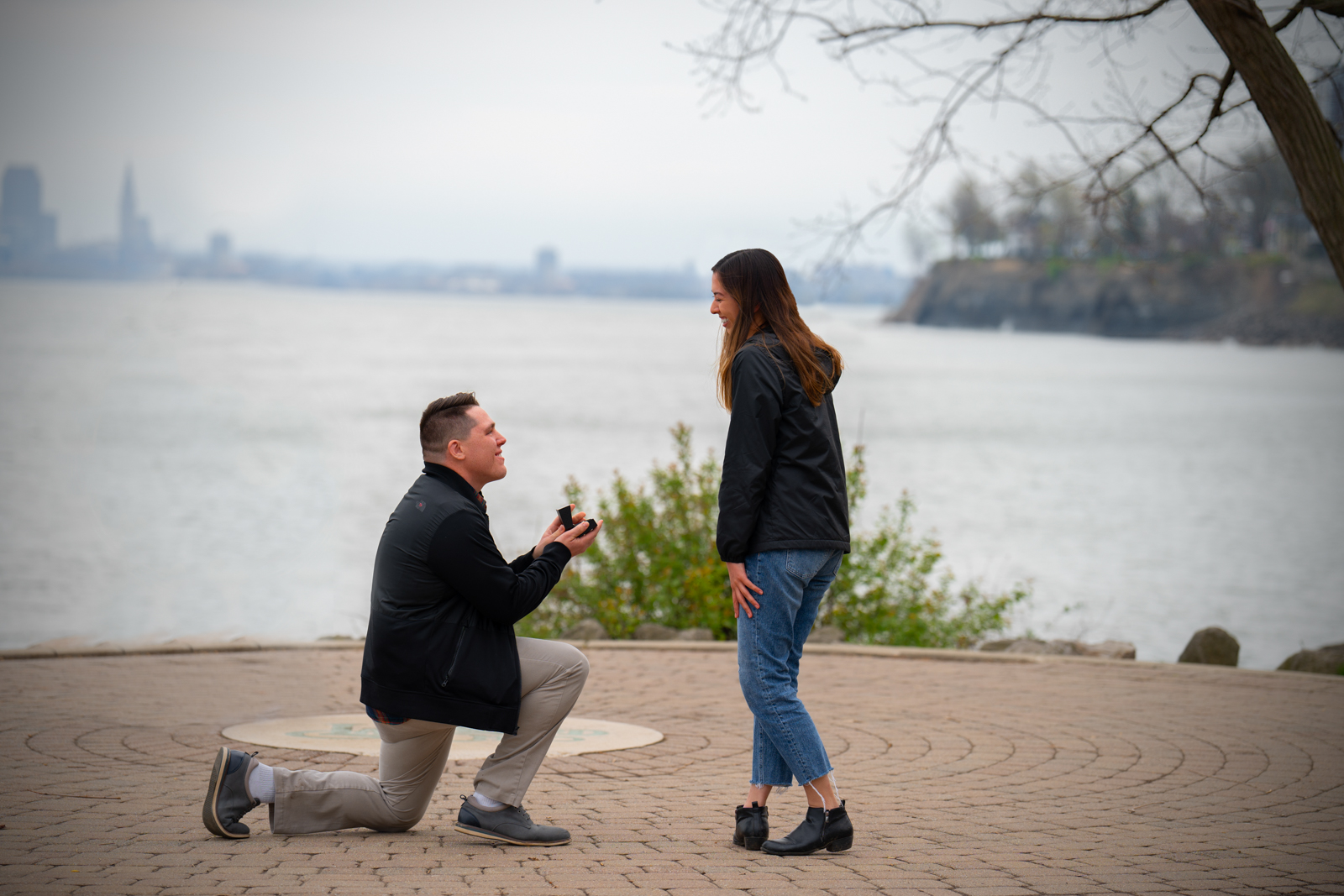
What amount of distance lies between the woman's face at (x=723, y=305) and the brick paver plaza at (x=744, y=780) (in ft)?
6.29

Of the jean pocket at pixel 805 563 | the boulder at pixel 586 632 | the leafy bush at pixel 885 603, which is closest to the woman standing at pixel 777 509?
the jean pocket at pixel 805 563

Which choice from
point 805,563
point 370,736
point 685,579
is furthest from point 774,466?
point 685,579

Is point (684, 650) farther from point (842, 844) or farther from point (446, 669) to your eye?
point (446, 669)

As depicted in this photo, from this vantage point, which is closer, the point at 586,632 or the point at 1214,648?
the point at 1214,648

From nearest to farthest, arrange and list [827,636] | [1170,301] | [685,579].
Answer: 1. [827,636]
2. [685,579]
3. [1170,301]

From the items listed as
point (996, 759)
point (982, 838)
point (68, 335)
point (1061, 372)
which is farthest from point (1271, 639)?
point (68, 335)

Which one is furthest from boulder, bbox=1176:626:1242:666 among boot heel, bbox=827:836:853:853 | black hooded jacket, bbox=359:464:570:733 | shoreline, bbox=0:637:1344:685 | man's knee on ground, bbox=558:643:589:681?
black hooded jacket, bbox=359:464:570:733

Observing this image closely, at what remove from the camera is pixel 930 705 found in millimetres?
7770

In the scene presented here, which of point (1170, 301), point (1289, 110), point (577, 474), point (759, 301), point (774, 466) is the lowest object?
point (577, 474)

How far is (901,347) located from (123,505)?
343ft

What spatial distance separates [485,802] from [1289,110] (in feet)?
15.5

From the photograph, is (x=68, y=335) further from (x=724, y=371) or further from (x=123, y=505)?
(x=724, y=371)

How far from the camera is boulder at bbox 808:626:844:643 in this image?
34.7ft

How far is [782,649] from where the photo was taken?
4535 millimetres
